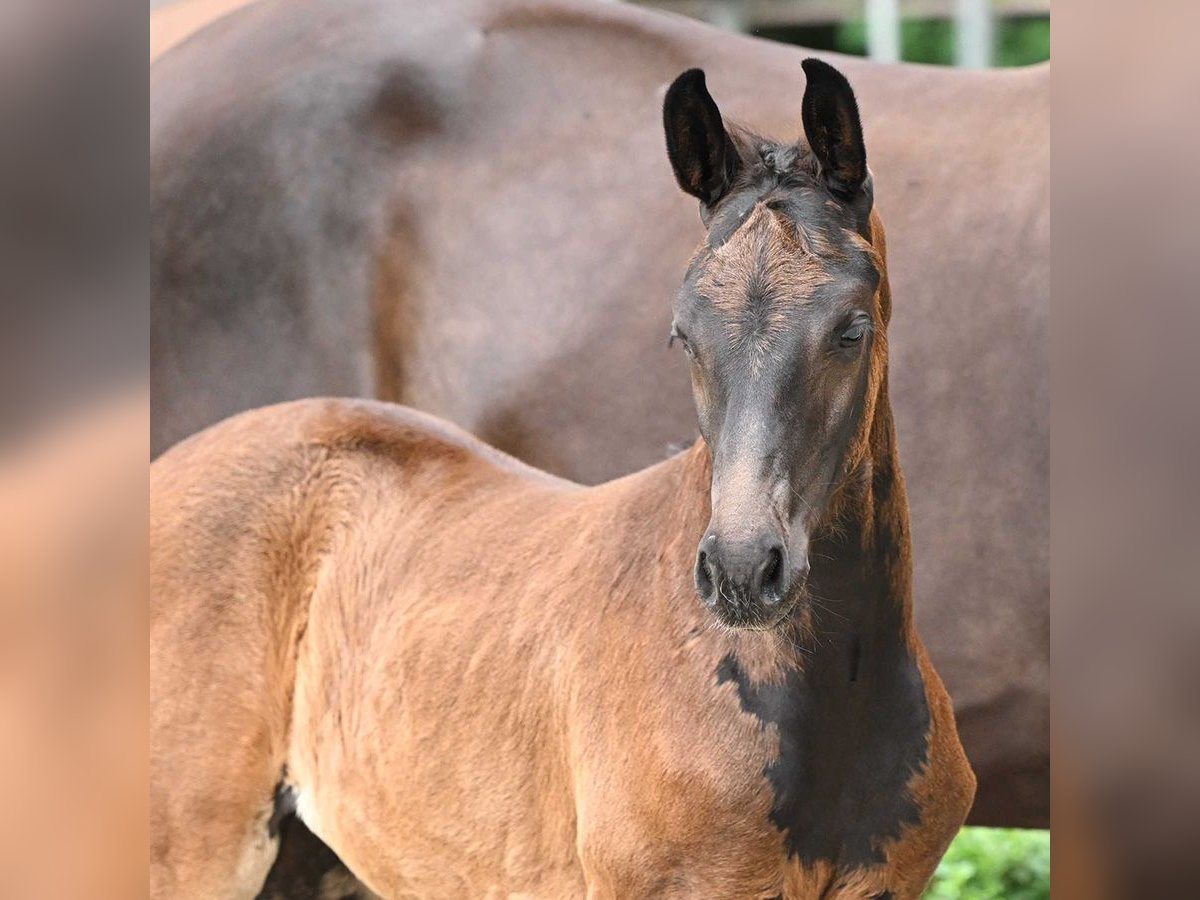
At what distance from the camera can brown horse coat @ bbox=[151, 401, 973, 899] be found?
58.7 inches

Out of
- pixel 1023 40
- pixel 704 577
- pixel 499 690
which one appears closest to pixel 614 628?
pixel 499 690

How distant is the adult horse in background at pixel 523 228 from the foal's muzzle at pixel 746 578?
1173mm

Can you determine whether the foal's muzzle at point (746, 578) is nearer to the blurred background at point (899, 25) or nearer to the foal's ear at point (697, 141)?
the foal's ear at point (697, 141)

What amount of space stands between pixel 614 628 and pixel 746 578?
1.32ft

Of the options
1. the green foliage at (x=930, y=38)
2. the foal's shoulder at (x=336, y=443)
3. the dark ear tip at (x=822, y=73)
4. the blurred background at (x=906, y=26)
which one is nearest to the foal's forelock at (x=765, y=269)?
the dark ear tip at (x=822, y=73)

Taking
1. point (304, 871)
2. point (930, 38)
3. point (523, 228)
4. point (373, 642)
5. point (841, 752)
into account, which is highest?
point (930, 38)

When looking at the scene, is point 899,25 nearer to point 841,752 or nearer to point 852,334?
point 852,334

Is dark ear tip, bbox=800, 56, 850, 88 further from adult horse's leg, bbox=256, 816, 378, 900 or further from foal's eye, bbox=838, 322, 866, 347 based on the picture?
adult horse's leg, bbox=256, 816, 378, 900

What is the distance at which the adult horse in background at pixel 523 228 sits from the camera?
8.04 ft

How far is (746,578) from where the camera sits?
127cm

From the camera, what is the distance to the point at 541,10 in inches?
115

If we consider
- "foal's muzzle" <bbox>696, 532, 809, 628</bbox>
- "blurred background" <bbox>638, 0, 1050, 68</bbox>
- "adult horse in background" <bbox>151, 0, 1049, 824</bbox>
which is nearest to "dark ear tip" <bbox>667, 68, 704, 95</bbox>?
"foal's muzzle" <bbox>696, 532, 809, 628</bbox>

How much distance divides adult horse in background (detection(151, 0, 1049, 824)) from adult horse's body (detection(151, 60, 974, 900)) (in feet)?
1.72
